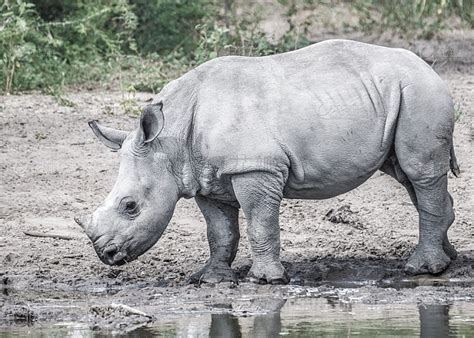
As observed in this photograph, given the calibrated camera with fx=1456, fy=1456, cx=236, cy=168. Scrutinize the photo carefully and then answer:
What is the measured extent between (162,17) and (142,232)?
23.4ft

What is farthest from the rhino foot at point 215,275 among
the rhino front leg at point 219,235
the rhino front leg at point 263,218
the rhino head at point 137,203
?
the rhino head at point 137,203

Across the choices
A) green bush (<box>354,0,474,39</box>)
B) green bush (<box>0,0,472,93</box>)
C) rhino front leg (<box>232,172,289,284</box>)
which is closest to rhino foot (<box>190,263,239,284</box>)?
rhino front leg (<box>232,172,289,284</box>)

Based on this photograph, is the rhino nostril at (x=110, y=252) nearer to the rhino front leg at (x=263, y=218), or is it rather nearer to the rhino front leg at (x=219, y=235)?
the rhino front leg at (x=219, y=235)

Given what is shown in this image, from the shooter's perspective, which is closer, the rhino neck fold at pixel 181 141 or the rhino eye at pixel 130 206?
the rhino eye at pixel 130 206

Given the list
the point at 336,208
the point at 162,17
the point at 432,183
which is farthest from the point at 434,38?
the point at 432,183

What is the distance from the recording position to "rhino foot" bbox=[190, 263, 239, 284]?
396 inches

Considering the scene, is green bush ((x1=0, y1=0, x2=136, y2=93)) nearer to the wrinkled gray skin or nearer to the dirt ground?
the dirt ground

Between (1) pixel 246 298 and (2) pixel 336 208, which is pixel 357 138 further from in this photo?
(2) pixel 336 208

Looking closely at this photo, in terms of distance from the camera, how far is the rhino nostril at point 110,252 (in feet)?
31.8

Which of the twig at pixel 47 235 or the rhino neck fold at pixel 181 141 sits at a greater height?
the rhino neck fold at pixel 181 141

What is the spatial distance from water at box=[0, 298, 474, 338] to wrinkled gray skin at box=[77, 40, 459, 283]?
88cm

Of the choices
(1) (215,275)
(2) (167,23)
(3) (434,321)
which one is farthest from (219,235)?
(2) (167,23)

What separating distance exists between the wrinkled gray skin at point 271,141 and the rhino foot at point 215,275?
0.03 feet

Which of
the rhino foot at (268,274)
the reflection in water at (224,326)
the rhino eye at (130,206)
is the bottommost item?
the reflection in water at (224,326)
